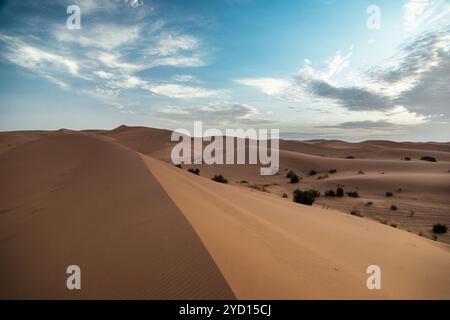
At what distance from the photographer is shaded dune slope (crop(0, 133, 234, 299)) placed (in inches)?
124

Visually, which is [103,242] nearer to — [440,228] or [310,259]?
[310,259]

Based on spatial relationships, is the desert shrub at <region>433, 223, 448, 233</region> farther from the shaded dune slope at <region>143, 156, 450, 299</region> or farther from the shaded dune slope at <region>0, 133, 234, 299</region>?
the shaded dune slope at <region>0, 133, 234, 299</region>

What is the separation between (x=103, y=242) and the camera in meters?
4.27

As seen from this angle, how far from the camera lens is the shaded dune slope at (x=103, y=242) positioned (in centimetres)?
316

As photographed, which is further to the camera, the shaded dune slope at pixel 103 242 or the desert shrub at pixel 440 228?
the desert shrub at pixel 440 228

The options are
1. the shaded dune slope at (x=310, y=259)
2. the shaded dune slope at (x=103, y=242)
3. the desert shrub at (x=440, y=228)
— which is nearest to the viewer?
the shaded dune slope at (x=103, y=242)

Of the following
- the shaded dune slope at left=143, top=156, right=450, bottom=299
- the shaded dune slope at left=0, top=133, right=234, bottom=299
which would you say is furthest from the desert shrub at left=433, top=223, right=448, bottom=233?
the shaded dune slope at left=0, top=133, right=234, bottom=299

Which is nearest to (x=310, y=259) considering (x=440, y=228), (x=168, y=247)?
(x=168, y=247)

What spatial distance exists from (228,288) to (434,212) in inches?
574

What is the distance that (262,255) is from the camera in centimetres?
404

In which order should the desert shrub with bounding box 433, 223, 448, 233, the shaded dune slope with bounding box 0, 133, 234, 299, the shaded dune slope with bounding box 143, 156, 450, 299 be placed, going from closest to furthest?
the shaded dune slope with bounding box 0, 133, 234, 299, the shaded dune slope with bounding box 143, 156, 450, 299, the desert shrub with bounding box 433, 223, 448, 233

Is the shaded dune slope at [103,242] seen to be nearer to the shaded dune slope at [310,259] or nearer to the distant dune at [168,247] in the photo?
the distant dune at [168,247]

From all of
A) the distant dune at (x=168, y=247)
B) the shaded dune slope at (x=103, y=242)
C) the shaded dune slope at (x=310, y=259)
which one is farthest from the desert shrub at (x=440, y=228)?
the shaded dune slope at (x=103, y=242)
